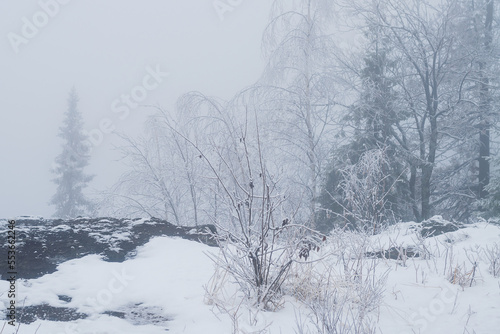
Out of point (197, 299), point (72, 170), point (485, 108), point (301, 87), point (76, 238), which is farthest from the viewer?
point (72, 170)

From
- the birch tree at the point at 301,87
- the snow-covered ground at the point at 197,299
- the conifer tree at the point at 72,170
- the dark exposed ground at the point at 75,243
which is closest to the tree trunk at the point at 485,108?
the birch tree at the point at 301,87

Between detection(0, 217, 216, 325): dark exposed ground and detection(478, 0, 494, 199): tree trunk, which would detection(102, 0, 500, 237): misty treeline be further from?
detection(0, 217, 216, 325): dark exposed ground

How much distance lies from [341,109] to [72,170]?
54.1 feet

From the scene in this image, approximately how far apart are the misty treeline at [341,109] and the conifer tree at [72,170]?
453 inches

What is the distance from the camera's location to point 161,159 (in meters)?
13.7

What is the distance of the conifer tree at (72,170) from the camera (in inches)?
919

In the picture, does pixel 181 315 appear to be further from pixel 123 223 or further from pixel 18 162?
pixel 18 162

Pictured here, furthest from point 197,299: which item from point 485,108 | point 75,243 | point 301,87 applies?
point 485,108

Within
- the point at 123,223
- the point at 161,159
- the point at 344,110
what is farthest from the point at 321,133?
the point at 123,223

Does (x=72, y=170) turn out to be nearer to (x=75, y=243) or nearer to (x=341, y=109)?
(x=341, y=109)

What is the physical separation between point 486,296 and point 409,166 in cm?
999

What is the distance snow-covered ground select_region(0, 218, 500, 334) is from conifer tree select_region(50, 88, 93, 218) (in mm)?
20601

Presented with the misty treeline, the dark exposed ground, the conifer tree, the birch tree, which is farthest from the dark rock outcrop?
the conifer tree

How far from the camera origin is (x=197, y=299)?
10.5 ft
